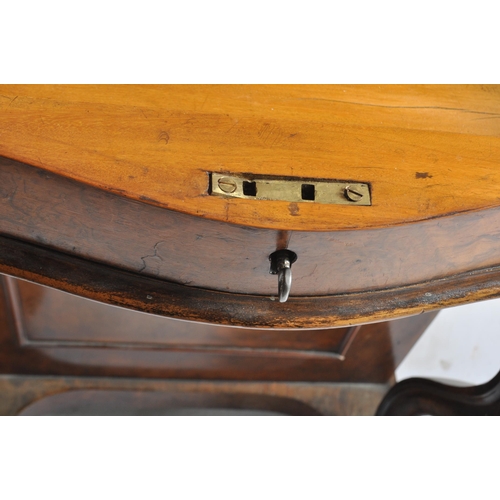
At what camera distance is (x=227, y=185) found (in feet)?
2.06

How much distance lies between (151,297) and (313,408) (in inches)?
32.2

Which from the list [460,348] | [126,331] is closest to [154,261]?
[126,331]

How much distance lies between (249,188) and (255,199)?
2cm

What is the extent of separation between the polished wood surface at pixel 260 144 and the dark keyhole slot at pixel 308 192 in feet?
0.05

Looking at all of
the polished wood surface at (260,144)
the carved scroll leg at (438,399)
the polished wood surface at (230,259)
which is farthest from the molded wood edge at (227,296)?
the carved scroll leg at (438,399)

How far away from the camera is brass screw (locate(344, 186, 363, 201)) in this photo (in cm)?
64

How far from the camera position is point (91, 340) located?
130 centimetres

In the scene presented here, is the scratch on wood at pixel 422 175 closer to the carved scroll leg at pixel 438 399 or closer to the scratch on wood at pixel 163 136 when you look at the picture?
the scratch on wood at pixel 163 136

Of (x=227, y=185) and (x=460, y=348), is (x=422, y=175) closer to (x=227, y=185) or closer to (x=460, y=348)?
(x=227, y=185)

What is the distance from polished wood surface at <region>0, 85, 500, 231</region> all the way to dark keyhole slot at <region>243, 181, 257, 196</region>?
0.6 inches

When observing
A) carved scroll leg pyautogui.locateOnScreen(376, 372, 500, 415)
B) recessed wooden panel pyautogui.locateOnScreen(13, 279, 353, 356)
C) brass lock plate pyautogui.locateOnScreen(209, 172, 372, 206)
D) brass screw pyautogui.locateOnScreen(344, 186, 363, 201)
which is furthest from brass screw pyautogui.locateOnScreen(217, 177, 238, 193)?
carved scroll leg pyautogui.locateOnScreen(376, 372, 500, 415)

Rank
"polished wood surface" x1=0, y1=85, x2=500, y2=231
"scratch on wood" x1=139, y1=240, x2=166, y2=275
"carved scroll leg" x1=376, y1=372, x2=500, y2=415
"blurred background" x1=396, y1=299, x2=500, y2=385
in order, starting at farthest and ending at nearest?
1. "blurred background" x1=396, y1=299, x2=500, y2=385
2. "carved scroll leg" x1=376, y1=372, x2=500, y2=415
3. "scratch on wood" x1=139, y1=240, x2=166, y2=275
4. "polished wood surface" x1=0, y1=85, x2=500, y2=231

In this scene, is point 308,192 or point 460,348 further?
point 460,348

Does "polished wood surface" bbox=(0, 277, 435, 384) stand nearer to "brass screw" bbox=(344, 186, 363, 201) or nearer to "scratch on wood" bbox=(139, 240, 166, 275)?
"scratch on wood" bbox=(139, 240, 166, 275)
